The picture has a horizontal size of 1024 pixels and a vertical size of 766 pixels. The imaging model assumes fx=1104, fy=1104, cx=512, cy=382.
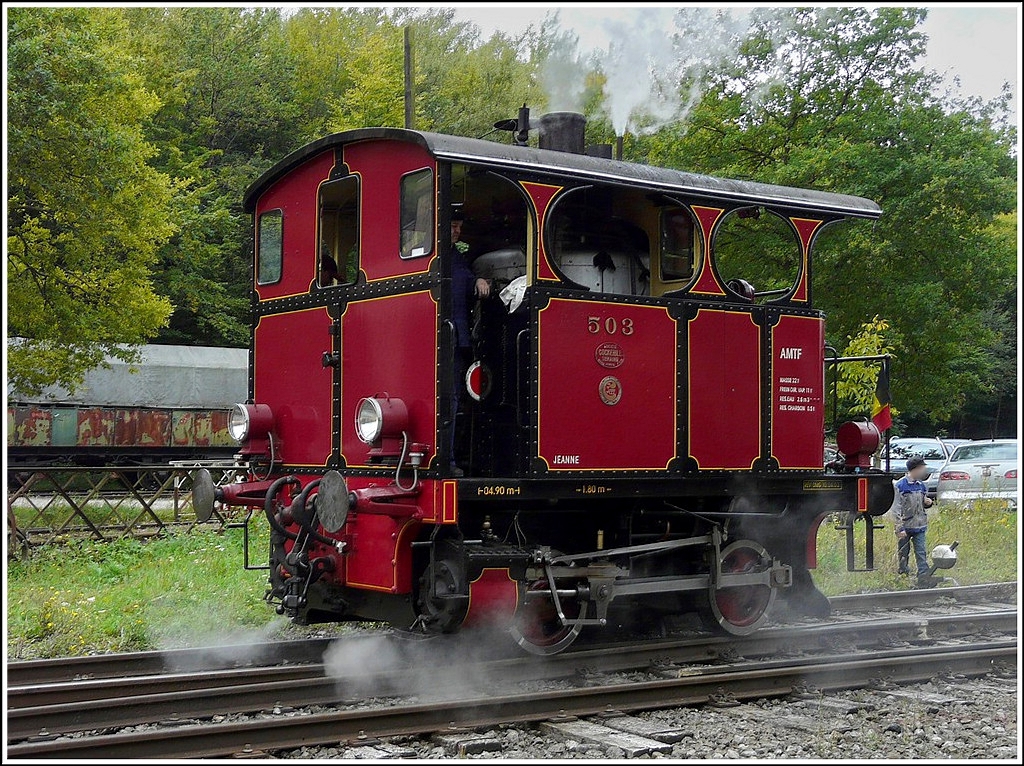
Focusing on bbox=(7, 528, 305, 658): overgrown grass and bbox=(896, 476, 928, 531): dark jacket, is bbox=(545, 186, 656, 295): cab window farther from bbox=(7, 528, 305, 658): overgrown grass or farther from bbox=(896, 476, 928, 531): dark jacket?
bbox=(896, 476, 928, 531): dark jacket

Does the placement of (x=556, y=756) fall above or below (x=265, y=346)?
below

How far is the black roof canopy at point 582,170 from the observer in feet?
23.4

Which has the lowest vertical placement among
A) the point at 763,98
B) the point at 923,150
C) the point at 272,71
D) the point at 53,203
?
the point at 53,203

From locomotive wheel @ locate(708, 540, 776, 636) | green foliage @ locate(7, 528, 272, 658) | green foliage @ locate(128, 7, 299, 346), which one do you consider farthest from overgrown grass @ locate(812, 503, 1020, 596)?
green foliage @ locate(128, 7, 299, 346)

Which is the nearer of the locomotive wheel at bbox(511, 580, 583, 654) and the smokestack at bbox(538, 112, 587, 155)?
the locomotive wheel at bbox(511, 580, 583, 654)

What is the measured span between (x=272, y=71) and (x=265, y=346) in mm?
31348

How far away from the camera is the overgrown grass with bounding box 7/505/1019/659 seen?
8992mm

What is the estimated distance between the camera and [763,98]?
65.3ft

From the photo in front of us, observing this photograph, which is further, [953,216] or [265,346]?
[953,216]

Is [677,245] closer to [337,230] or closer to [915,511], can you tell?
[337,230]

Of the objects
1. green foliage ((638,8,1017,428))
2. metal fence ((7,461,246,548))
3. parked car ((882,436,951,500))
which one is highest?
green foliage ((638,8,1017,428))

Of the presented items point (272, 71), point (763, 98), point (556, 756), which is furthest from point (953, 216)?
point (272, 71)

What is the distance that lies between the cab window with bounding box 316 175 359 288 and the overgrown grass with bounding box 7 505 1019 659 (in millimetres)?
3076

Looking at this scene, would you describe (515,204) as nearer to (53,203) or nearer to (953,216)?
(53,203)
